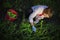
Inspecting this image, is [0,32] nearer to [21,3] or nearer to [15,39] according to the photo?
[15,39]

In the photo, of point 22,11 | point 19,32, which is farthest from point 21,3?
point 19,32

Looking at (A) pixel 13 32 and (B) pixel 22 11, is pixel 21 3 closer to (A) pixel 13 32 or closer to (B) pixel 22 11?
(B) pixel 22 11

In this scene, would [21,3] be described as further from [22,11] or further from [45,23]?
[45,23]

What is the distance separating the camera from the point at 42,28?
8.32ft

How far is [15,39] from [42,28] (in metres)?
0.24

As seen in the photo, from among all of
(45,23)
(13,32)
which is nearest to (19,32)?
(13,32)

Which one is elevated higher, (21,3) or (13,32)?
(21,3)

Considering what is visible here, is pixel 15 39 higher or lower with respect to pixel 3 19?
lower

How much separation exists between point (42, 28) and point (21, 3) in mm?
Result: 271

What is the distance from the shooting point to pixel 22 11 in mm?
2547

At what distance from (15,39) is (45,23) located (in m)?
0.28

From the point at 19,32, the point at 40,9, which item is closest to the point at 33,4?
the point at 40,9

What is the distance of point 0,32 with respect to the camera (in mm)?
2506

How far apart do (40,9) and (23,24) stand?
190 millimetres
